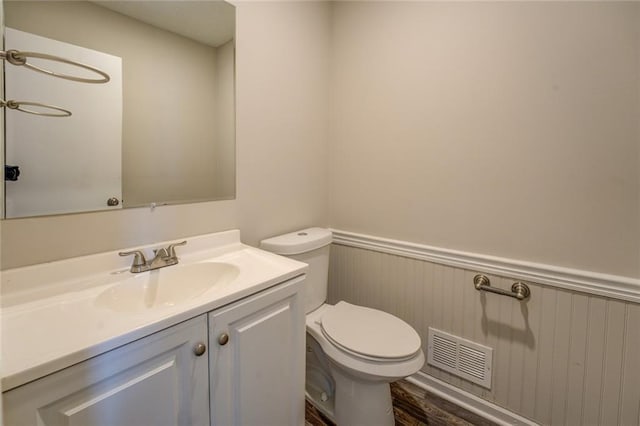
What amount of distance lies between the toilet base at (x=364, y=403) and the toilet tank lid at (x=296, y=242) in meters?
0.55

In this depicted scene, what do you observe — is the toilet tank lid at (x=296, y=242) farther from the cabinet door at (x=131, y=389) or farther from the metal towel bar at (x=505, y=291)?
the metal towel bar at (x=505, y=291)

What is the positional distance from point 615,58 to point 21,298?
81.4 inches

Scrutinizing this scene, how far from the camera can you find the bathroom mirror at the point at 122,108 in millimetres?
894

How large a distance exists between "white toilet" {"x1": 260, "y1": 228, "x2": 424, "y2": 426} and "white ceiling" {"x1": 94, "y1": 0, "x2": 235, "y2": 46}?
94 centimetres

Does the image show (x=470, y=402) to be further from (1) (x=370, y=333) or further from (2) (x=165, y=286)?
(2) (x=165, y=286)

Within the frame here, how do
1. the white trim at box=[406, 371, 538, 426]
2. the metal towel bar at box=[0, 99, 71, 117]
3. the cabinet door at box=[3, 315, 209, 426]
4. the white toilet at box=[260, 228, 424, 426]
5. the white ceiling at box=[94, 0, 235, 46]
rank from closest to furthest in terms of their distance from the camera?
the cabinet door at box=[3, 315, 209, 426], the metal towel bar at box=[0, 99, 71, 117], the white ceiling at box=[94, 0, 235, 46], the white toilet at box=[260, 228, 424, 426], the white trim at box=[406, 371, 538, 426]

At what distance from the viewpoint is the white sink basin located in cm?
96

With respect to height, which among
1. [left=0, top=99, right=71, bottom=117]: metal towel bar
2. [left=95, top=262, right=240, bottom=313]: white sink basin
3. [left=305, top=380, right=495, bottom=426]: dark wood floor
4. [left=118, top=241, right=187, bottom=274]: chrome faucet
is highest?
[left=0, top=99, right=71, bottom=117]: metal towel bar

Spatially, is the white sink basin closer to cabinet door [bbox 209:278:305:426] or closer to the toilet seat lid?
cabinet door [bbox 209:278:305:426]

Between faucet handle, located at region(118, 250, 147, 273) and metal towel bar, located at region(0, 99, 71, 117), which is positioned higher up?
metal towel bar, located at region(0, 99, 71, 117)

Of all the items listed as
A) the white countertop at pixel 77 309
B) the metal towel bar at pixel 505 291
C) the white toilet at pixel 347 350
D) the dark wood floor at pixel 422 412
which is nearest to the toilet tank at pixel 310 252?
the white toilet at pixel 347 350

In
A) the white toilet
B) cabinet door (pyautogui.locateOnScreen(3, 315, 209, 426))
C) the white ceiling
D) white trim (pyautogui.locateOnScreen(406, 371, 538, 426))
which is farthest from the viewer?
white trim (pyautogui.locateOnScreen(406, 371, 538, 426))

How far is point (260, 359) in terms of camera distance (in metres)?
1.00

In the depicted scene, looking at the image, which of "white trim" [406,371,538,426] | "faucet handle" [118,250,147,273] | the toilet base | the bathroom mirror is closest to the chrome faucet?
"faucet handle" [118,250,147,273]
